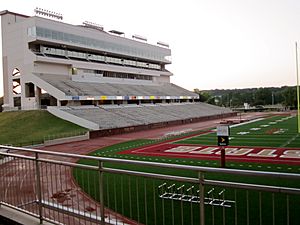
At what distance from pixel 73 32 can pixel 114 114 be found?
19107 mm

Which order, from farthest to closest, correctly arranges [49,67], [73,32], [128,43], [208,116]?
[128,43]
[208,116]
[73,32]
[49,67]

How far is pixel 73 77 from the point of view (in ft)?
182

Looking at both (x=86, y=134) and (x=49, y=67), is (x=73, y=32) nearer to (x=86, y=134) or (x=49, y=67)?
(x=49, y=67)

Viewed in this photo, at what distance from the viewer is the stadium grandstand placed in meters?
46.9

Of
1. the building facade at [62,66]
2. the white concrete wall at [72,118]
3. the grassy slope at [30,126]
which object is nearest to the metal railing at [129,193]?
the grassy slope at [30,126]

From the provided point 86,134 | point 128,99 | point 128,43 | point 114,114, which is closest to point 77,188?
point 86,134

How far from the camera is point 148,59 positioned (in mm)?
78438

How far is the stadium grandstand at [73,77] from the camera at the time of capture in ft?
154

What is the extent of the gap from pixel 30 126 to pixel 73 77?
17.8 meters

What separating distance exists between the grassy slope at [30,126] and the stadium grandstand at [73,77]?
170 centimetres

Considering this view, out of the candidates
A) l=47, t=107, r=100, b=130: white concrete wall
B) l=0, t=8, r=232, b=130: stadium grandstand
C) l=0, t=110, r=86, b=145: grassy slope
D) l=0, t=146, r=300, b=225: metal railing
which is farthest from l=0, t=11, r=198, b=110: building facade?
l=0, t=146, r=300, b=225: metal railing

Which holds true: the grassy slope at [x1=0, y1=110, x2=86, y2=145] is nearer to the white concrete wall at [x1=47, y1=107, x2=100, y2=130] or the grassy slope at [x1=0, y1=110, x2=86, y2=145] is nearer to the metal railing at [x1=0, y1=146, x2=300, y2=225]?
the white concrete wall at [x1=47, y1=107, x2=100, y2=130]

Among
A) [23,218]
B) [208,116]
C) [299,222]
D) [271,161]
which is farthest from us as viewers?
[208,116]

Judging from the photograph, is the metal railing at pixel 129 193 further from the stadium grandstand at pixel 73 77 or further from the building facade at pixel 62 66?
the building facade at pixel 62 66
